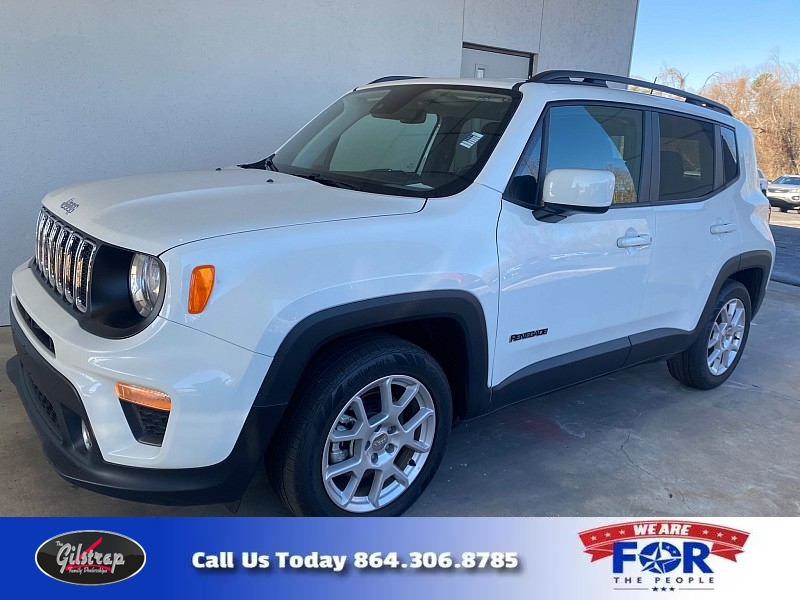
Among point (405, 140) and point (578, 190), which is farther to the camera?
point (405, 140)

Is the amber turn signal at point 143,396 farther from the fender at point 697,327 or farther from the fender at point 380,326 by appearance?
the fender at point 697,327

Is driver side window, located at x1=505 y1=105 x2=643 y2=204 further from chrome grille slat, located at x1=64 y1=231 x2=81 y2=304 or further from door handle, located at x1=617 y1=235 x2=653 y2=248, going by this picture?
chrome grille slat, located at x1=64 y1=231 x2=81 y2=304

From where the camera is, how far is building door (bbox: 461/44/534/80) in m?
6.99

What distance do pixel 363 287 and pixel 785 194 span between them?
26.4 m

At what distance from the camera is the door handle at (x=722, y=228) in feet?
13.0

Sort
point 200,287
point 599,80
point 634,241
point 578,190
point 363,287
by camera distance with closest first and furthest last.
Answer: point 200,287 < point 363,287 < point 578,190 < point 634,241 < point 599,80

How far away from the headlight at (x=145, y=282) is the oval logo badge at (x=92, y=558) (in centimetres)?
76

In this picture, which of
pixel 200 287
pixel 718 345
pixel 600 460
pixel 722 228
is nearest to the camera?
pixel 200 287

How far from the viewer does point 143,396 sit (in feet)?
6.89

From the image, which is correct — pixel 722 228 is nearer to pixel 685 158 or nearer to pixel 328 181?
pixel 685 158

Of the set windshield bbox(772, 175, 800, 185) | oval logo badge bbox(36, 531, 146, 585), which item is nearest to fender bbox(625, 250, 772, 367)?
oval logo badge bbox(36, 531, 146, 585)

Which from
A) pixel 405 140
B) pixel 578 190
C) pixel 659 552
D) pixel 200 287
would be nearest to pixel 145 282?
A: pixel 200 287

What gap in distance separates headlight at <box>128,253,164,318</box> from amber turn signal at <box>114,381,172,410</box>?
0.79ft

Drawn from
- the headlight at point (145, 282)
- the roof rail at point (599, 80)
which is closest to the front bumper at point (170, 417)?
the headlight at point (145, 282)
